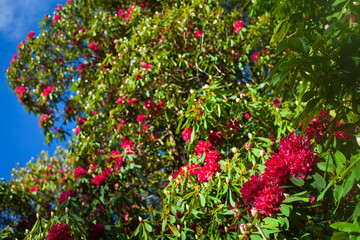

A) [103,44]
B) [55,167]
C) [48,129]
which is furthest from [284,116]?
[55,167]

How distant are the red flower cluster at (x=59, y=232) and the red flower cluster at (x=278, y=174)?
1.21m

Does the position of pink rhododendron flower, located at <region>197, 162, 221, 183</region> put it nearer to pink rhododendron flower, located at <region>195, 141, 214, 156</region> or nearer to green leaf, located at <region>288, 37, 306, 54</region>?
pink rhododendron flower, located at <region>195, 141, 214, 156</region>

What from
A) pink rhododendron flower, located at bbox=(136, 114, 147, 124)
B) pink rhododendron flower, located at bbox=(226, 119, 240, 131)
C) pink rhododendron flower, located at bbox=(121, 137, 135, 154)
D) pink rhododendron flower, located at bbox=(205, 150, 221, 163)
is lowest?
pink rhododendron flower, located at bbox=(205, 150, 221, 163)

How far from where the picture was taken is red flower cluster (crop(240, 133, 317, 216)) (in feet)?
4.98

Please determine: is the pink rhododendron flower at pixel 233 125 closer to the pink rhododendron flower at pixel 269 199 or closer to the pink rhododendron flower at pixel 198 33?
the pink rhododendron flower at pixel 269 199

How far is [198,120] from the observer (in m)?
2.47

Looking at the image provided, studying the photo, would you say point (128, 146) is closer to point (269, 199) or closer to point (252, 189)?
point (252, 189)

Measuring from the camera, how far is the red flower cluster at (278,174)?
1.52 m

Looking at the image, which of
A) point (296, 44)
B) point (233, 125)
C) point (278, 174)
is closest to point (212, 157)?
point (233, 125)

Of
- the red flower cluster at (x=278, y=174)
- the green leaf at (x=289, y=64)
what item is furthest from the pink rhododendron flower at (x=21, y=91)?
the green leaf at (x=289, y=64)

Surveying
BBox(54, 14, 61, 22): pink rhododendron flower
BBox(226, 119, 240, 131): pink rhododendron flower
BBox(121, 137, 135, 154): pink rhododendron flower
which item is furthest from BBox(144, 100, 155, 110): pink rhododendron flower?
BBox(54, 14, 61, 22): pink rhododendron flower

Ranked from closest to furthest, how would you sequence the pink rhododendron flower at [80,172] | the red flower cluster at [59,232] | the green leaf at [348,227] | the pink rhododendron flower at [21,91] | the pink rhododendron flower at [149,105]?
the green leaf at [348,227]
the red flower cluster at [59,232]
the pink rhododendron flower at [149,105]
the pink rhododendron flower at [80,172]
the pink rhododendron flower at [21,91]

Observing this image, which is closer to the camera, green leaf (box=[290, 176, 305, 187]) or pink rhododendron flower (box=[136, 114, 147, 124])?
green leaf (box=[290, 176, 305, 187])

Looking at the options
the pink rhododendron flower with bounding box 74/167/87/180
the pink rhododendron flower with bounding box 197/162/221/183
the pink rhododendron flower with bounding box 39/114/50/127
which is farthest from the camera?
the pink rhododendron flower with bounding box 39/114/50/127
